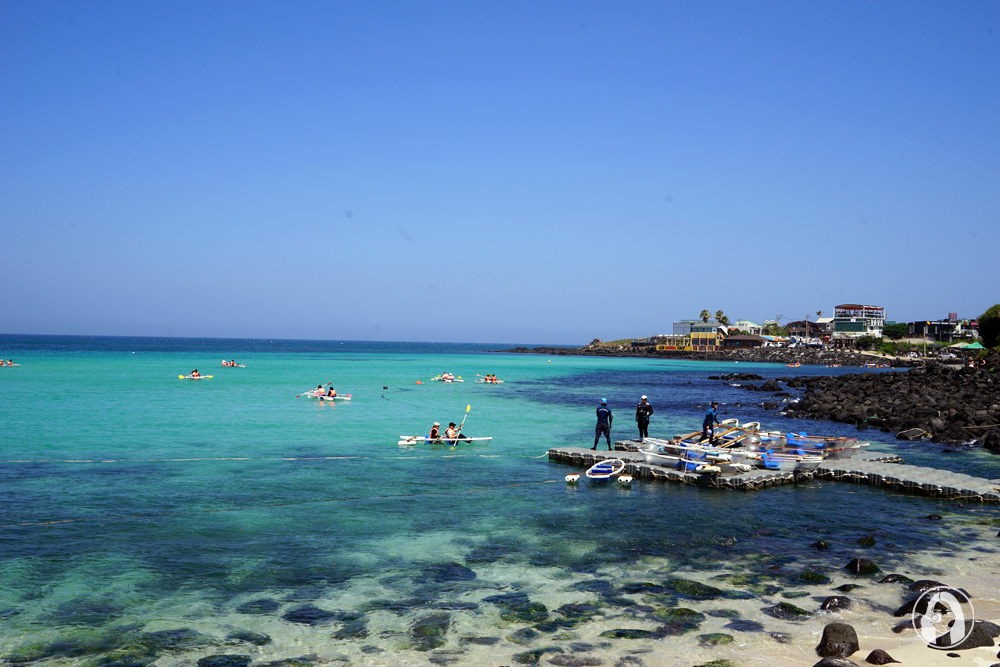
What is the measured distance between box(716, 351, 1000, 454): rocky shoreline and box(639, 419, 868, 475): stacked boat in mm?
8181

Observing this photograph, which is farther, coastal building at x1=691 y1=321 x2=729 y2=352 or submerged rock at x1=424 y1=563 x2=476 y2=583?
coastal building at x1=691 y1=321 x2=729 y2=352

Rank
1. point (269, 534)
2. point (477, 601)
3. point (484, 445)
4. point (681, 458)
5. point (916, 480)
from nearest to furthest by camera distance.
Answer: point (477, 601) → point (269, 534) → point (916, 480) → point (681, 458) → point (484, 445)

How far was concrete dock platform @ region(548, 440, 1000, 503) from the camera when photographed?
65.8 ft

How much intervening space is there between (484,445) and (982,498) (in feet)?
58.7

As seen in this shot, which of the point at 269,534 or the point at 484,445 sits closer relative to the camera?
the point at 269,534

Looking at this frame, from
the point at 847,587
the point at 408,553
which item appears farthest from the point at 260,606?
the point at 847,587

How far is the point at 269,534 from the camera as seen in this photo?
15.8 m

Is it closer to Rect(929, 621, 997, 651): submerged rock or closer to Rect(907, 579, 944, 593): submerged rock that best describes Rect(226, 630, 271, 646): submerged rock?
Rect(929, 621, 997, 651): submerged rock

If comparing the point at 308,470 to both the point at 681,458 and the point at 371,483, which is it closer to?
the point at 371,483

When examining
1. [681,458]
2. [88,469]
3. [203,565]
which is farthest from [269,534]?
[681,458]

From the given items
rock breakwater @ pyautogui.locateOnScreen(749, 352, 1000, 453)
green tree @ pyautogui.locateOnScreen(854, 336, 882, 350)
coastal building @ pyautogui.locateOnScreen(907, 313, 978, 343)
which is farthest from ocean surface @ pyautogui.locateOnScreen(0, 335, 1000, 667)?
green tree @ pyautogui.locateOnScreen(854, 336, 882, 350)

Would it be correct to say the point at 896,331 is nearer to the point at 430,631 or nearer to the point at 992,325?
the point at 992,325

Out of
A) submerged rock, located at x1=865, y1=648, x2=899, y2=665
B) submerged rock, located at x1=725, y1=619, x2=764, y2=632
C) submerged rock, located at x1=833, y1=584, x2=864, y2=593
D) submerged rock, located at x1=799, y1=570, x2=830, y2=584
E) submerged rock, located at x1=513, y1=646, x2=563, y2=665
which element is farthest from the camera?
submerged rock, located at x1=799, y1=570, x2=830, y2=584

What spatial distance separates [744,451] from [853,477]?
3443 millimetres
